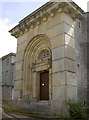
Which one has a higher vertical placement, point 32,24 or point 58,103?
point 32,24

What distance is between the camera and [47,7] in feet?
24.7

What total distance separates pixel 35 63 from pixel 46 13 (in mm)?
3154

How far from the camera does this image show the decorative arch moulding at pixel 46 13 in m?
7.03

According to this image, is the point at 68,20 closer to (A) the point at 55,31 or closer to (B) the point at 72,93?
(A) the point at 55,31

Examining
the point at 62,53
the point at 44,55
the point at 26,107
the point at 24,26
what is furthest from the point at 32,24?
the point at 26,107

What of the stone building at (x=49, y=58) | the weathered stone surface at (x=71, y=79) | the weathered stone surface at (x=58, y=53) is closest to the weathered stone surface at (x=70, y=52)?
the stone building at (x=49, y=58)

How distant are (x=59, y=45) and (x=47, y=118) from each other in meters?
3.48

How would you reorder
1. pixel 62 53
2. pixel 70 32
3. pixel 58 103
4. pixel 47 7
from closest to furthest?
pixel 58 103, pixel 62 53, pixel 70 32, pixel 47 7

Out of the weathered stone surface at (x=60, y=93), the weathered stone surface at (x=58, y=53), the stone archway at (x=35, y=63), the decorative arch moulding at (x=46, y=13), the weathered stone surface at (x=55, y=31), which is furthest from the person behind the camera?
the stone archway at (x=35, y=63)

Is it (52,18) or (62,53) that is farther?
(52,18)

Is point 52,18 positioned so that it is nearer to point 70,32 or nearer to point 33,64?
point 70,32

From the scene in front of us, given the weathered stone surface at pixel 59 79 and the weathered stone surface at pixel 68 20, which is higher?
the weathered stone surface at pixel 68 20

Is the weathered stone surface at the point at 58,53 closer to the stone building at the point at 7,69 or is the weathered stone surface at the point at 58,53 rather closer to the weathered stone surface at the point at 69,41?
the weathered stone surface at the point at 69,41

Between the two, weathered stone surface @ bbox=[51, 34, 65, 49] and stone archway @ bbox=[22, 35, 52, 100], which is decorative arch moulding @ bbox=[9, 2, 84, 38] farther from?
weathered stone surface @ bbox=[51, 34, 65, 49]
